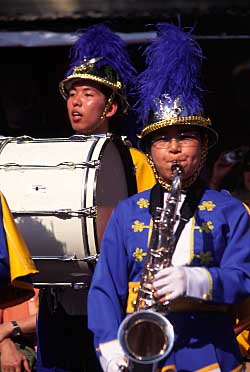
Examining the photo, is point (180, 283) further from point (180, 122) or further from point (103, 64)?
point (103, 64)

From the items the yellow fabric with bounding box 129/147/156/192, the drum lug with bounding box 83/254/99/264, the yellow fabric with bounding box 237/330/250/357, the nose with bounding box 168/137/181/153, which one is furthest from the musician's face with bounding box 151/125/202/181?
the yellow fabric with bounding box 237/330/250/357

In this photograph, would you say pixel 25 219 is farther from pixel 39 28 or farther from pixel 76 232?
pixel 39 28

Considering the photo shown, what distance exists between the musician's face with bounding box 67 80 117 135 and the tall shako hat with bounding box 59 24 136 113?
56 mm

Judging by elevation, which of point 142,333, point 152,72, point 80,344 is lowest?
point 80,344

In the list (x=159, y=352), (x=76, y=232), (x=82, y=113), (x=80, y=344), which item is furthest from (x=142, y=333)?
(x=82, y=113)

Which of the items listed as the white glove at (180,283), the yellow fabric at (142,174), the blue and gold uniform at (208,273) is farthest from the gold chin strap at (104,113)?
the white glove at (180,283)

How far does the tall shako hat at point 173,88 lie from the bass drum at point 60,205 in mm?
643

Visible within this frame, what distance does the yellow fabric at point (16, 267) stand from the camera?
161 inches

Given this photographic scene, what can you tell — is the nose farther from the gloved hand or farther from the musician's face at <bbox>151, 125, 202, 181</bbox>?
the gloved hand

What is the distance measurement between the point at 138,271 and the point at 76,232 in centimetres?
89

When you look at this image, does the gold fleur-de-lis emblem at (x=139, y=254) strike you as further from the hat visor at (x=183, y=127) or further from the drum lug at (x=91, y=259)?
the drum lug at (x=91, y=259)

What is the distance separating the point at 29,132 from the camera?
25.8ft

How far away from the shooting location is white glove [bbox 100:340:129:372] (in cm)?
373

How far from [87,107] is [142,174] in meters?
0.51
